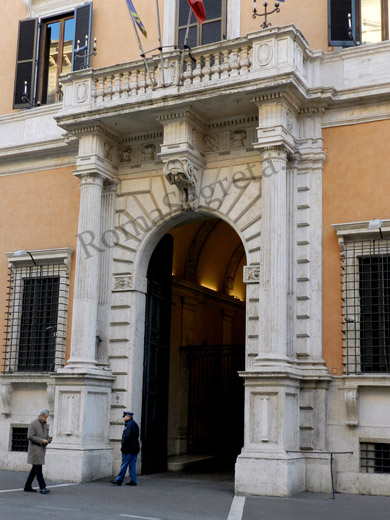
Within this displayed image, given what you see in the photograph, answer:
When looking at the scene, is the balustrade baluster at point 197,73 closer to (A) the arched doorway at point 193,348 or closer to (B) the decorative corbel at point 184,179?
Answer: (B) the decorative corbel at point 184,179

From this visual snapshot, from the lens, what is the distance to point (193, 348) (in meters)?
19.4

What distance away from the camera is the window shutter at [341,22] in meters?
15.2

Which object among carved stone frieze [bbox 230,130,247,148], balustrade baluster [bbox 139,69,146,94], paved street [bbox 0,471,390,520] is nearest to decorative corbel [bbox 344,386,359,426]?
paved street [bbox 0,471,390,520]

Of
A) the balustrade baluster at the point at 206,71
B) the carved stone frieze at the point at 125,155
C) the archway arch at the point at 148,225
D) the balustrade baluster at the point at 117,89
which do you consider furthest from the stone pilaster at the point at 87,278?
the balustrade baluster at the point at 206,71

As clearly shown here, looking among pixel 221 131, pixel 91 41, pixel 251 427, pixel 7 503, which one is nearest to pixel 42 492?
pixel 7 503

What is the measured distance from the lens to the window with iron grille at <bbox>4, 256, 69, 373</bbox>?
16.8 metres

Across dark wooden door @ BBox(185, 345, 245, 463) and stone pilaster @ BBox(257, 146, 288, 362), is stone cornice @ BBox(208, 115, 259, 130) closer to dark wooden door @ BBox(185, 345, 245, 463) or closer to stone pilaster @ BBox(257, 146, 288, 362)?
stone pilaster @ BBox(257, 146, 288, 362)

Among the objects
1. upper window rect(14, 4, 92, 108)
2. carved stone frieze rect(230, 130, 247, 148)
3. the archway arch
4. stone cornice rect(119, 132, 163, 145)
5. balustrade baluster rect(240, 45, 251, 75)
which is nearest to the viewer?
balustrade baluster rect(240, 45, 251, 75)

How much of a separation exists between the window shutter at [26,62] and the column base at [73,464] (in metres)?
8.71

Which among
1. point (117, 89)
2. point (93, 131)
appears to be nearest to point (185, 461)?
point (93, 131)

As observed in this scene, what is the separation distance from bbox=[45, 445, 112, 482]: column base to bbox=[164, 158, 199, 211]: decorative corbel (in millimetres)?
5364

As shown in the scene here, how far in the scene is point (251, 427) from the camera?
1310cm

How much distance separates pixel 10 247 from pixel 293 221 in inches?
285

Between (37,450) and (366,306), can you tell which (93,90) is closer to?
(366,306)
